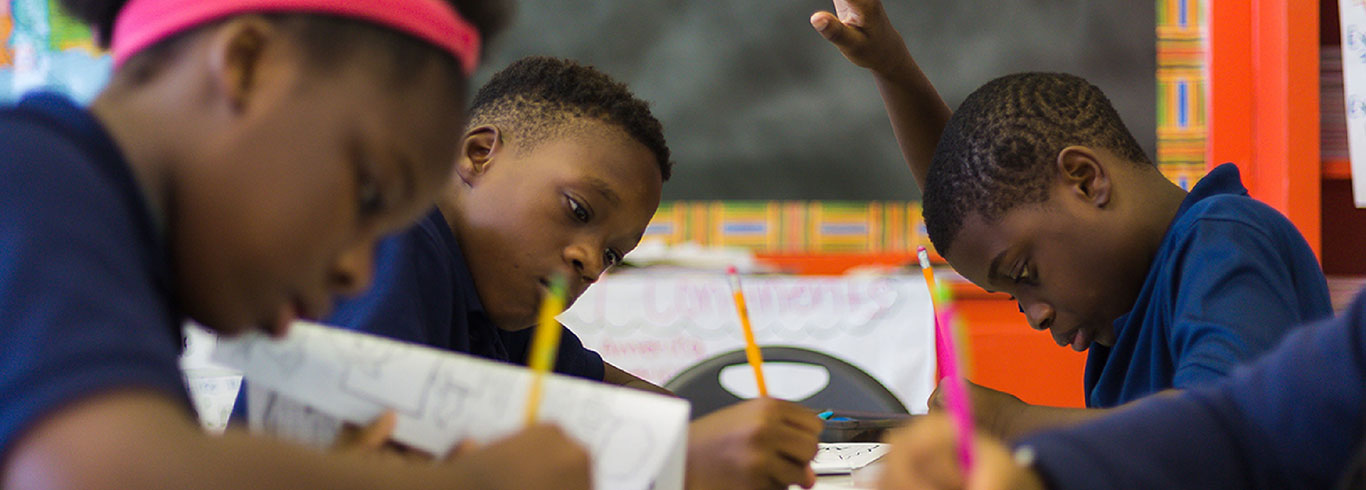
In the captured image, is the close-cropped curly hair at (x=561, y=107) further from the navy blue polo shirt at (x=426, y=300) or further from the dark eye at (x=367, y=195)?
the dark eye at (x=367, y=195)

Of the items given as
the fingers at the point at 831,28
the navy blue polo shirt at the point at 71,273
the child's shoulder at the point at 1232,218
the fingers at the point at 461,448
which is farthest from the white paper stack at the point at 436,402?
the fingers at the point at 831,28

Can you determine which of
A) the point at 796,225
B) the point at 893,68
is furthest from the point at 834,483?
the point at 796,225

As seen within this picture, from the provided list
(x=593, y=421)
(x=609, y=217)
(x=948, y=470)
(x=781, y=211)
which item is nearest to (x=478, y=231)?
(x=609, y=217)

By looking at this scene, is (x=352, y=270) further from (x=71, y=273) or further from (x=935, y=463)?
(x=935, y=463)

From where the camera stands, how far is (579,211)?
1093mm

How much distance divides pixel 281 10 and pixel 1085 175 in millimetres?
884

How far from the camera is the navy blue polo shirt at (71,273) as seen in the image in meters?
0.37

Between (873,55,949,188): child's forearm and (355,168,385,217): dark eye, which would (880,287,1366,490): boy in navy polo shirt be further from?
(873,55,949,188): child's forearm

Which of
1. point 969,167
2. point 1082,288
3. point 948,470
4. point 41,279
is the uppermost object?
point 41,279

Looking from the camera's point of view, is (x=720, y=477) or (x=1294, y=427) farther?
(x=720, y=477)

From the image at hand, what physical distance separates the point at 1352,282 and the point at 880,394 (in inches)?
38.6

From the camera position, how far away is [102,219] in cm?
43

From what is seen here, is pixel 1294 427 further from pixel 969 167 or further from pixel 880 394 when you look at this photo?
pixel 880 394

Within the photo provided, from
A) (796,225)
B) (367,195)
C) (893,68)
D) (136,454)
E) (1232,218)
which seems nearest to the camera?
(136,454)
